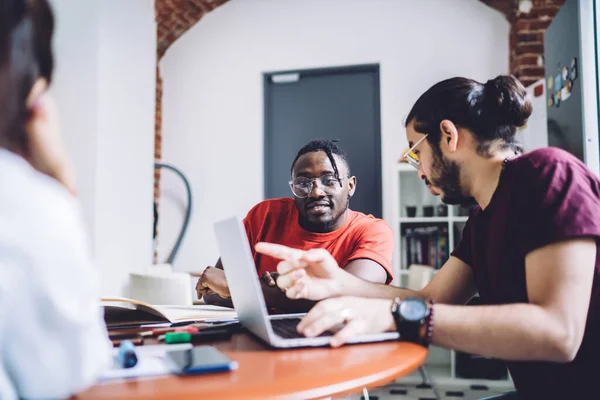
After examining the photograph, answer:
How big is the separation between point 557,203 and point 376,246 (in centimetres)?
92

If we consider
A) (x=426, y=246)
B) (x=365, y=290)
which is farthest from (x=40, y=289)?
(x=426, y=246)

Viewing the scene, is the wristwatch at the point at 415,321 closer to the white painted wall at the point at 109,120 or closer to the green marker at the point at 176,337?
the green marker at the point at 176,337

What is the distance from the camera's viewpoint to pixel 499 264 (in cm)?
123

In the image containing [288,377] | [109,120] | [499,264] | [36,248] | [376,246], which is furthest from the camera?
[109,120]

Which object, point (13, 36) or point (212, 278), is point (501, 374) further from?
point (13, 36)

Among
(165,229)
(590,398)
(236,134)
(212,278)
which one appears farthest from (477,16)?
(590,398)

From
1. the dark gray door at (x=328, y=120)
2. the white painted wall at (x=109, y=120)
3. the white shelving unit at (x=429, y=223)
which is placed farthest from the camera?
the dark gray door at (x=328, y=120)

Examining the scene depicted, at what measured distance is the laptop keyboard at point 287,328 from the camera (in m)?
1.03

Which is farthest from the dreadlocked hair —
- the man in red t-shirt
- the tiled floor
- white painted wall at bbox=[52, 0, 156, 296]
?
the tiled floor

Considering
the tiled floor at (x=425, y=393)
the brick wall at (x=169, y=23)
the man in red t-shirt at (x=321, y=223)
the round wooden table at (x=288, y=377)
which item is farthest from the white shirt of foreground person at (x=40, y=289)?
the brick wall at (x=169, y=23)

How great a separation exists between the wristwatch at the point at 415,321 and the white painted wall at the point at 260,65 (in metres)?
3.37

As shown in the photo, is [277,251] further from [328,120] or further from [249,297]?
[328,120]

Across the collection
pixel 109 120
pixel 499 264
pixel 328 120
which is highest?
pixel 328 120

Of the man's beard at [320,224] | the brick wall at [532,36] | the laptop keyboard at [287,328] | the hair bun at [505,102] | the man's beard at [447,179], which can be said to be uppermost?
the brick wall at [532,36]
